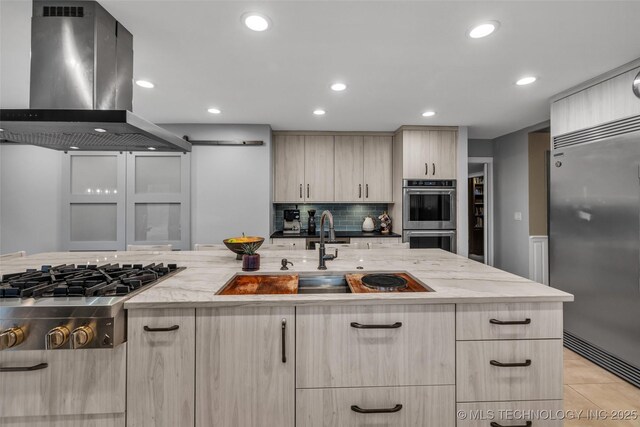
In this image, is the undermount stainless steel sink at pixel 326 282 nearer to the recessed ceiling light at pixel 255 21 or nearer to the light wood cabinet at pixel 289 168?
the recessed ceiling light at pixel 255 21

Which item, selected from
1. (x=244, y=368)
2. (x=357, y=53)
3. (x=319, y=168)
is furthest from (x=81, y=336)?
(x=319, y=168)

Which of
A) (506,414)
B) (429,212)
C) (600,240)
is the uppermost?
(429,212)

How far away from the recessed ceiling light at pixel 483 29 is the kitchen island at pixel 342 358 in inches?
61.0

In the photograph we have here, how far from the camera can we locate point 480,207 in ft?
23.6

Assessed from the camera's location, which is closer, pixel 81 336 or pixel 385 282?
pixel 81 336

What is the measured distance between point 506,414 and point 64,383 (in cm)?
182

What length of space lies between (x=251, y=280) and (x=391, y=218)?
323 cm

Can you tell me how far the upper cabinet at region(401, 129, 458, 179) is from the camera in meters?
4.04

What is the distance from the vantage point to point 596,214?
2.53 m

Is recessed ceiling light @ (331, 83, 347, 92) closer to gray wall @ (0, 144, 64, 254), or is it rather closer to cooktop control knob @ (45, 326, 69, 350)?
cooktop control knob @ (45, 326, 69, 350)

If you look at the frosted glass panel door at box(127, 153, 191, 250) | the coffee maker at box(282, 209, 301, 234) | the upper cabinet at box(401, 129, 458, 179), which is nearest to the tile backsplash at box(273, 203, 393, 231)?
the coffee maker at box(282, 209, 301, 234)

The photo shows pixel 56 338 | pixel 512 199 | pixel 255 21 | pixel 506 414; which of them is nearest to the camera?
pixel 56 338

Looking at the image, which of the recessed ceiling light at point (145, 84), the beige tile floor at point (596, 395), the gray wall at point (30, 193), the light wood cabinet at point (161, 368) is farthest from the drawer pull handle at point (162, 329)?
the gray wall at point (30, 193)

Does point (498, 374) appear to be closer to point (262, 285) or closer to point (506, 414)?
point (506, 414)
